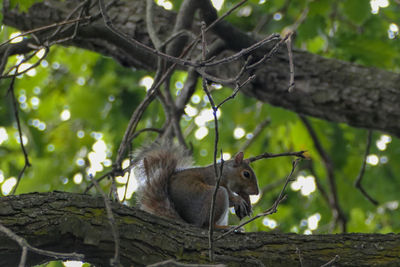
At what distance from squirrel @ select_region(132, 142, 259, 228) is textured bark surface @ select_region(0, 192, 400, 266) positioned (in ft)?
1.58

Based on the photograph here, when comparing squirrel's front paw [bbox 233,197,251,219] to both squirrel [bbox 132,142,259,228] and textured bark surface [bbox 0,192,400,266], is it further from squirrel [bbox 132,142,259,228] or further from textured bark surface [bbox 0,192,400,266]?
textured bark surface [bbox 0,192,400,266]

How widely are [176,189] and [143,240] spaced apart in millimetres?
710

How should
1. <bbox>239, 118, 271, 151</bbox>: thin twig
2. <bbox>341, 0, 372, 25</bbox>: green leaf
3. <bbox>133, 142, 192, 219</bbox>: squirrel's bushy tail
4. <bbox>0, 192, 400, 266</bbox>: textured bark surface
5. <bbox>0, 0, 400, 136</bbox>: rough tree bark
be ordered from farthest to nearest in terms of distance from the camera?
<bbox>239, 118, 271, 151</bbox>: thin twig < <bbox>341, 0, 372, 25</bbox>: green leaf < <bbox>0, 0, 400, 136</bbox>: rough tree bark < <bbox>133, 142, 192, 219</bbox>: squirrel's bushy tail < <bbox>0, 192, 400, 266</bbox>: textured bark surface

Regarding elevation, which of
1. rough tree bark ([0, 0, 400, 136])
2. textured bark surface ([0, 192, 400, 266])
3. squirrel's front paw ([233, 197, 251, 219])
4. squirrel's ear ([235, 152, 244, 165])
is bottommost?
textured bark surface ([0, 192, 400, 266])

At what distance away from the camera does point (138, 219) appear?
1889 mm

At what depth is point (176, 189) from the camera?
2531 mm

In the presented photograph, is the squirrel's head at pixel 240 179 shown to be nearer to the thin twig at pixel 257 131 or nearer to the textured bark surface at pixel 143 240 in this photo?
the textured bark surface at pixel 143 240

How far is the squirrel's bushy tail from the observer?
2475 mm

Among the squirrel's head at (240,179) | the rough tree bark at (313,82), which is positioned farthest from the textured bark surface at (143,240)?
the rough tree bark at (313,82)

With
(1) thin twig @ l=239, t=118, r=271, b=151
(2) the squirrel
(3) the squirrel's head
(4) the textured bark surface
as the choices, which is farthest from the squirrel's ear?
(1) thin twig @ l=239, t=118, r=271, b=151

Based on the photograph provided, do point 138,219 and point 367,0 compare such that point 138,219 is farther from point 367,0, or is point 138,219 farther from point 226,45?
point 367,0

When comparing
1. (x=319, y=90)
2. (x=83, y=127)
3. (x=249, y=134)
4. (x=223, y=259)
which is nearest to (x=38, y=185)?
(x=83, y=127)

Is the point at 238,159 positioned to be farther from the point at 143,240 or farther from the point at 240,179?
the point at 143,240

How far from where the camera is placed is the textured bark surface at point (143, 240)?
1761 millimetres
